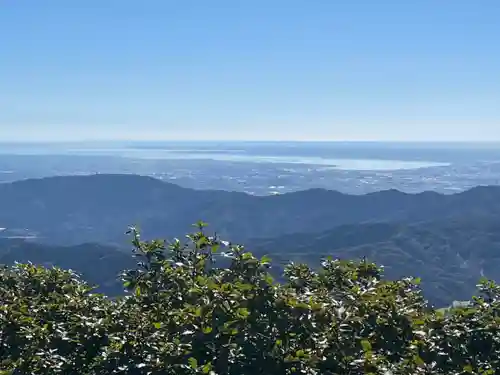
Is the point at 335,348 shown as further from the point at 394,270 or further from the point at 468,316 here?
the point at 394,270

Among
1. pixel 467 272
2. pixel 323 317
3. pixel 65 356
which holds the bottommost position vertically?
pixel 467 272

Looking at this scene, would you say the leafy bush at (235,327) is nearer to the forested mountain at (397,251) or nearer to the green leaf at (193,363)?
the green leaf at (193,363)

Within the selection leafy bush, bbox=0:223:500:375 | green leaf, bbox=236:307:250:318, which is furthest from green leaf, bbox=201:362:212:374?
green leaf, bbox=236:307:250:318

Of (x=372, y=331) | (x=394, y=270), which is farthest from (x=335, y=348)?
(x=394, y=270)

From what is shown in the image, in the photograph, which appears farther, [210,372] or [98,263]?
[98,263]

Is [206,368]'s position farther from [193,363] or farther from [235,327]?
[235,327]

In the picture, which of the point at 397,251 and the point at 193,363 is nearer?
the point at 193,363

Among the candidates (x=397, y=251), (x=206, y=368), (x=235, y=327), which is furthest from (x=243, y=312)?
(x=397, y=251)

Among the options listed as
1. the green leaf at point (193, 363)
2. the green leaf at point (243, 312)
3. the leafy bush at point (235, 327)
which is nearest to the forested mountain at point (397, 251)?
the leafy bush at point (235, 327)
